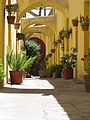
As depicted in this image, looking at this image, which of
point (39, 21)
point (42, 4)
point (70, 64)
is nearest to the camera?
point (70, 64)

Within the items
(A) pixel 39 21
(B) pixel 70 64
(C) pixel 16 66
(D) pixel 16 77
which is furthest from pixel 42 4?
(D) pixel 16 77

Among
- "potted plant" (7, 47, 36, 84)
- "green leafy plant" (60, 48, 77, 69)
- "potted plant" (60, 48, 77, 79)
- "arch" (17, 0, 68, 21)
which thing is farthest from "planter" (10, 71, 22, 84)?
"arch" (17, 0, 68, 21)

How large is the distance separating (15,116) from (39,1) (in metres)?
14.7

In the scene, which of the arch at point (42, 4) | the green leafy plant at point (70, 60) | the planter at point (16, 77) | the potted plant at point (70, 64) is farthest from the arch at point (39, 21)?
the planter at point (16, 77)

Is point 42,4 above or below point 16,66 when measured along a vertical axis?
above

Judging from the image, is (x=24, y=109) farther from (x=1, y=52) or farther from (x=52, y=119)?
(x=1, y=52)

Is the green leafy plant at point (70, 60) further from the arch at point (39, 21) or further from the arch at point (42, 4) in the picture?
the arch at point (39, 21)

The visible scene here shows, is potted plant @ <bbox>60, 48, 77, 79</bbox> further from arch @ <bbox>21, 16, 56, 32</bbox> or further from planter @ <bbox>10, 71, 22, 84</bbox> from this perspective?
arch @ <bbox>21, 16, 56, 32</bbox>

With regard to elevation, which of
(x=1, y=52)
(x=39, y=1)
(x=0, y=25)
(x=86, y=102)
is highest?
(x=39, y=1)

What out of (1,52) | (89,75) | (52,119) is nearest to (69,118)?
(52,119)

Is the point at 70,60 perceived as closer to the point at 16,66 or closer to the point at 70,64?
the point at 70,64

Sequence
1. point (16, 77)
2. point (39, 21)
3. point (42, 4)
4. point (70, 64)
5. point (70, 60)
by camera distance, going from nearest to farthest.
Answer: point (16, 77) → point (70, 64) → point (70, 60) → point (42, 4) → point (39, 21)

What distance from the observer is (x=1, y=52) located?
1052 centimetres

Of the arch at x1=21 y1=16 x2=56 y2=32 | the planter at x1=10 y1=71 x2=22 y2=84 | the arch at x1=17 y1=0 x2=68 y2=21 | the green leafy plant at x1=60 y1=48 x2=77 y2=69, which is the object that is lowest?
the planter at x1=10 y1=71 x2=22 y2=84
